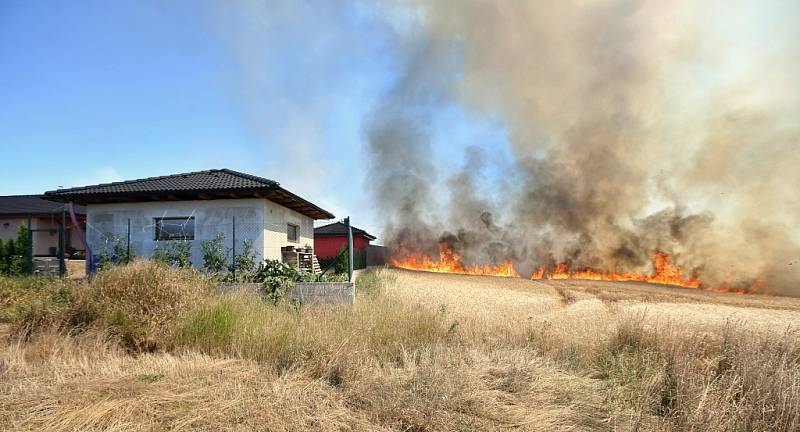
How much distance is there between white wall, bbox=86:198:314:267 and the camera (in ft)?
45.4

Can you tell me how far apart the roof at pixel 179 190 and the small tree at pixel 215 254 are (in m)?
1.50

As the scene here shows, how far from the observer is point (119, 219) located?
14.4m

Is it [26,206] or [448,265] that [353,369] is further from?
[448,265]

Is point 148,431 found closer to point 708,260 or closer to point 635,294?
point 635,294

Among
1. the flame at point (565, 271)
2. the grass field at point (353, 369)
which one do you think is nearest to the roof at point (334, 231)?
the flame at point (565, 271)

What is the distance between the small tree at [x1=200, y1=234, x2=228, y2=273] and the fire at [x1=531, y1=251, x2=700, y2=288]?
87.0ft

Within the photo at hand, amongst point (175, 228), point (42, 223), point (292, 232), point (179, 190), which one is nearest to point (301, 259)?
point (292, 232)

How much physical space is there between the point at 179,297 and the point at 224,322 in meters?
1.16

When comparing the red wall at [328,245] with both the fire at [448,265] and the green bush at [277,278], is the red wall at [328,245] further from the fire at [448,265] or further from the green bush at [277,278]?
the green bush at [277,278]

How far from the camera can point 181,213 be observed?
560 inches

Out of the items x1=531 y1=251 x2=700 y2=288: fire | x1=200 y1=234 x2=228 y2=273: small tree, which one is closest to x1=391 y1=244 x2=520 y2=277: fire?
x1=531 y1=251 x2=700 y2=288: fire

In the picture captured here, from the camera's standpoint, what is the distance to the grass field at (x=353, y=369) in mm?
3998

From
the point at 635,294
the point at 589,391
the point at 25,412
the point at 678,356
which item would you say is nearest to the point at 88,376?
the point at 25,412

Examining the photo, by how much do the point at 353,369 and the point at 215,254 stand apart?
9061mm
